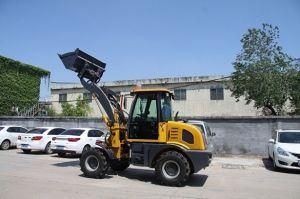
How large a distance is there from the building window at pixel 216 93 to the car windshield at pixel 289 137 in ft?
62.5

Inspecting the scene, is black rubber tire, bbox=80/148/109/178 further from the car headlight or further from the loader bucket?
the car headlight

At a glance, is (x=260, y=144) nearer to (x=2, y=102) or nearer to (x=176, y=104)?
(x=176, y=104)

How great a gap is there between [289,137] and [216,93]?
19739mm

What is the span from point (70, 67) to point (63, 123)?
49.6 feet

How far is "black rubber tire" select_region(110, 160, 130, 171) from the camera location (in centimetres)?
1261

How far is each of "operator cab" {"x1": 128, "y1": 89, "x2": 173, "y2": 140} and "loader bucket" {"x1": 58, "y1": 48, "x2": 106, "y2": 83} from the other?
6.91 feet

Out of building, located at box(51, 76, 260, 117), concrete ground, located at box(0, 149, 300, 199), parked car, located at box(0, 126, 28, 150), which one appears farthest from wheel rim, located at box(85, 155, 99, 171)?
building, located at box(51, 76, 260, 117)

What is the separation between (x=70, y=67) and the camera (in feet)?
42.3

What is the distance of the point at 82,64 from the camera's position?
12.9 metres

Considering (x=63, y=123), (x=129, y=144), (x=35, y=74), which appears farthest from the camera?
(x=35, y=74)

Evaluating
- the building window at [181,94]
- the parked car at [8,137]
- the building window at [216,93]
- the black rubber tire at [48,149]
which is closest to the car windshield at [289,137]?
the black rubber tire at [48,149]

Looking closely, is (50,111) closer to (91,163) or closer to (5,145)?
(5,145)

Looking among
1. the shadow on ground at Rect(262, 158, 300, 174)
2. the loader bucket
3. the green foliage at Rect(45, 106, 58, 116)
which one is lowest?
the shadow on ground at Rect(262, 158, 300, 174)

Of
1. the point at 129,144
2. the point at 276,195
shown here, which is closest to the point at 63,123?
the point at 129,144
